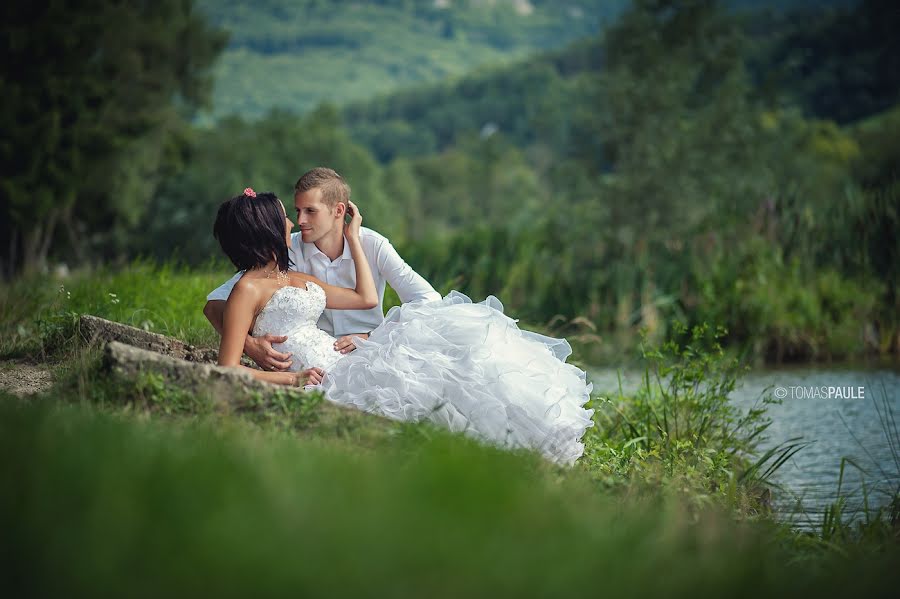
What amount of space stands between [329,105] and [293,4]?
87.6m

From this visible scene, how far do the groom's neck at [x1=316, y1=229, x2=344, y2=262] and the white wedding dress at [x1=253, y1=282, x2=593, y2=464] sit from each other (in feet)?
1.13

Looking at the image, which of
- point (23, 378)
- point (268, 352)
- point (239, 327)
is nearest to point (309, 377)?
point (268, 352)

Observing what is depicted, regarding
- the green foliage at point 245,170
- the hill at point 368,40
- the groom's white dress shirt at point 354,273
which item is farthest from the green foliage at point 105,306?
the hill at point 368,40

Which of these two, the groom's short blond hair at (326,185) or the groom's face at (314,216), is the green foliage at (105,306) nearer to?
the groom's face at (314,216)

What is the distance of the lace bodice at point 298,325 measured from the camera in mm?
4832

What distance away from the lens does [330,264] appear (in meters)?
5.26

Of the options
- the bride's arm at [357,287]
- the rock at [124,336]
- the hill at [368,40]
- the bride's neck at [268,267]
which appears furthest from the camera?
the hill at [368,40]

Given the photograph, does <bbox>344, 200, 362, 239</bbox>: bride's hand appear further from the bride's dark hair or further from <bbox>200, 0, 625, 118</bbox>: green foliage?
<bbox>200, 0, 625, 118</bbox>: green foliage

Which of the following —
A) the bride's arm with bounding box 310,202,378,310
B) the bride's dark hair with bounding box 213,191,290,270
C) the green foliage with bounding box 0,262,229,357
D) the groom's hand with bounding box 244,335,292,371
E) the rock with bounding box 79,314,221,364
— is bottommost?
the green foliage with bounding box 0,262,229,357

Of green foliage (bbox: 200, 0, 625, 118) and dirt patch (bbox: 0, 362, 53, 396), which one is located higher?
green foliage (bbox: 200, 0, 625, 118)

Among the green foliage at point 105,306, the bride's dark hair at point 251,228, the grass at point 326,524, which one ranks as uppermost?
the bride's dark hair at point 251,228

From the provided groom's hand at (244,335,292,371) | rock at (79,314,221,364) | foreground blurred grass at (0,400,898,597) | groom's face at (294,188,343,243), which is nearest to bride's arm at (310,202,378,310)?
groom's face at (294,188,343,243)

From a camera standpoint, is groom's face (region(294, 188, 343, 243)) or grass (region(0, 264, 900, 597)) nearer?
grass (region(0, 264, 900, 597))

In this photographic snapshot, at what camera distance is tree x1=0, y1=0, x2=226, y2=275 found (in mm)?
20844
